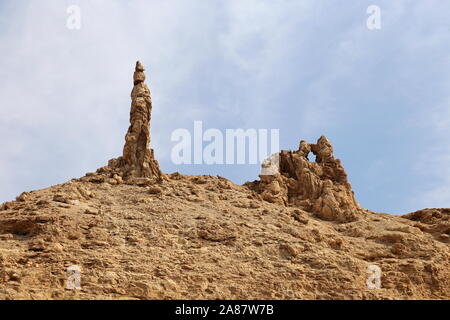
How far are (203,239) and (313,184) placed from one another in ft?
31.5

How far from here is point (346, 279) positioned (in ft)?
76.9

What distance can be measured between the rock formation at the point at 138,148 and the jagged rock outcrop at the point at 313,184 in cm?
566

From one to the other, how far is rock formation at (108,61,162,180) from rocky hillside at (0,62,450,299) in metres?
0.05

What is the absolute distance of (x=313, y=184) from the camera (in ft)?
108

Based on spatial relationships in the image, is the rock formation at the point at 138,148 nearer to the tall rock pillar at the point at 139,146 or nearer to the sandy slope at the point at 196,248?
the tall rock pillar at the point at 139,146

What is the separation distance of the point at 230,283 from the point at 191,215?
17.5ft

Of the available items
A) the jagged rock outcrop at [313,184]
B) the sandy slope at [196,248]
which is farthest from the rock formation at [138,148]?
the jagged rock outcrop at [313,184]

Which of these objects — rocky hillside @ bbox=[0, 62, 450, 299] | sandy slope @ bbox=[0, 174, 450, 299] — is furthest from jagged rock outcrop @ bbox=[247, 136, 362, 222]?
sandy slope @ bbox=[0, 174, 450, 299]

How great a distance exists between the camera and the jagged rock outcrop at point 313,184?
31281 millimetres

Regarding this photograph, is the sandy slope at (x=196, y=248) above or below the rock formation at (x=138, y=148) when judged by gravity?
below

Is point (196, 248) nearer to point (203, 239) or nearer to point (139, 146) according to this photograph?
point (203, 239)

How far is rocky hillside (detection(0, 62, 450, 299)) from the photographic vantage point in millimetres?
21828
